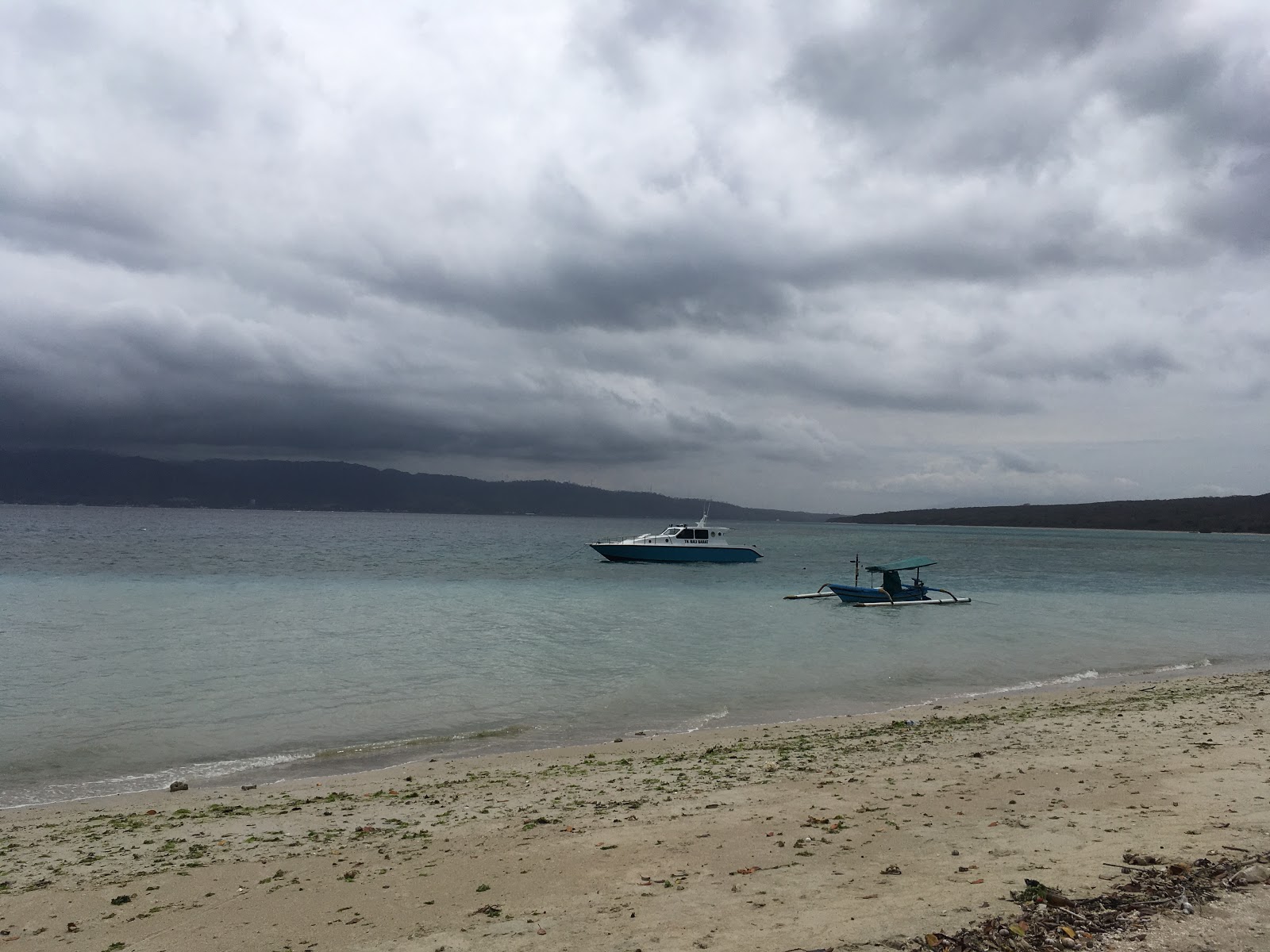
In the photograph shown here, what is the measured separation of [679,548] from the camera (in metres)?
72.9

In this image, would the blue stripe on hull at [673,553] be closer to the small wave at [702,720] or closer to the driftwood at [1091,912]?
the small wave at [702,720]

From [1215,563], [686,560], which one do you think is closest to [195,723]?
[686,560]

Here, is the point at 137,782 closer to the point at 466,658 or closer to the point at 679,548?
the point at 466,658

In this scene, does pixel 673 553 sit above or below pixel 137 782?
above

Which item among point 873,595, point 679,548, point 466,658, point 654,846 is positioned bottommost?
point 466,658

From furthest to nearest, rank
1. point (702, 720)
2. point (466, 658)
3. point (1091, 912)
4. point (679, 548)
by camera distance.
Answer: point (679, 548)
point (466, 658)
point (702, 720)
point (1091, 912)

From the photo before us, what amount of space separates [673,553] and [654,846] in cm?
6469

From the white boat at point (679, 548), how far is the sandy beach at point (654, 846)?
194ft

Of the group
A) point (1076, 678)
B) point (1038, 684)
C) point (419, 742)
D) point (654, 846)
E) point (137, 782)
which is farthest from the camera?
point (1076, 678)

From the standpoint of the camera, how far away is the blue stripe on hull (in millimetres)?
72938

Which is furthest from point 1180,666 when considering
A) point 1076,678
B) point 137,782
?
point 137,782

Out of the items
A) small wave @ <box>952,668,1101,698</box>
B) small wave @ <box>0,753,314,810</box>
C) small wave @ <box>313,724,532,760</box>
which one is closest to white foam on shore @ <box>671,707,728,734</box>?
small wave @ <box>313,724,532,760</box>

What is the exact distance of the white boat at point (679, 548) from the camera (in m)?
72.9

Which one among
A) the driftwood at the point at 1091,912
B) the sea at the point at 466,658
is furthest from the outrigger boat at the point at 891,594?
the driftwood at the point at 1091,912
